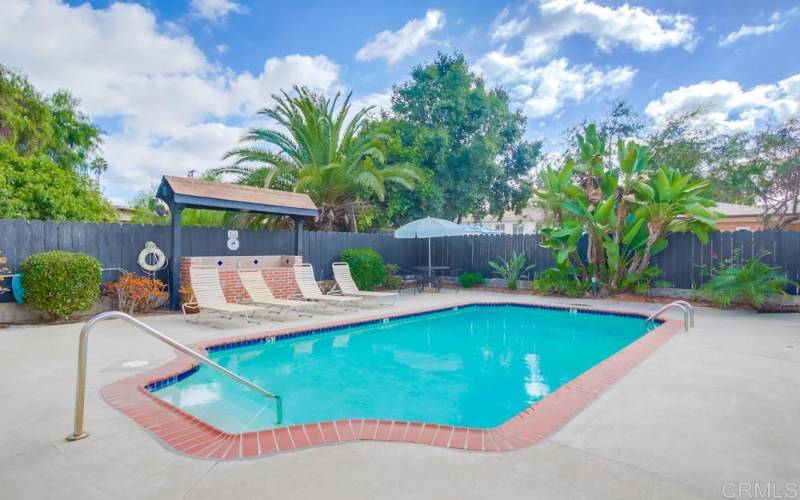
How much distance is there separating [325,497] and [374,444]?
28.5 inches

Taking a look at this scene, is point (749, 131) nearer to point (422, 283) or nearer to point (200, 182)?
point (422, 283)

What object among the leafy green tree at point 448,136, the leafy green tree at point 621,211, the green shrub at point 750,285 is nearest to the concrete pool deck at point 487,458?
the green shrub at point 750,285

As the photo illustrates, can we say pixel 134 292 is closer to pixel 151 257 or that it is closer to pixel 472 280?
pixel 151 257

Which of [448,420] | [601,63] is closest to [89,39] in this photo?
[448,420]

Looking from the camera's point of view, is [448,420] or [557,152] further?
[557,152]

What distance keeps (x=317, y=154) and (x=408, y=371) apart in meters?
10.9

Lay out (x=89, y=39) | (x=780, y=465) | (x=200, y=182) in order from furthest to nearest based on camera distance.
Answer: (x=89, y=39), (x=200, y=182), (x=780, y=465)

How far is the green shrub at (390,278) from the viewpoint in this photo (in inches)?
569

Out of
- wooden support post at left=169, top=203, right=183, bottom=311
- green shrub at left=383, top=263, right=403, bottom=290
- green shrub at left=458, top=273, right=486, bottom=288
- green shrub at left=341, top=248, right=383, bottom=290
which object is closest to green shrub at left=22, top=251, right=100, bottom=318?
wooden support post at left=169, top=203, right=183, bottom=311

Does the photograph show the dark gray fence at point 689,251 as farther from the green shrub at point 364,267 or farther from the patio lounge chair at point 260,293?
the patio lounge chair at point 260,293

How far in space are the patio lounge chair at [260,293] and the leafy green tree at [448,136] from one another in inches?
322

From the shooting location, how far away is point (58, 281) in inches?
307

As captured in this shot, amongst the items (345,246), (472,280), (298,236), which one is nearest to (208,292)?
(298,236)

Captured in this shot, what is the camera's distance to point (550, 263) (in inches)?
568
